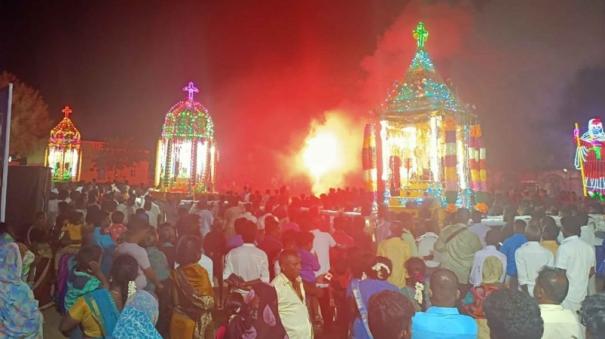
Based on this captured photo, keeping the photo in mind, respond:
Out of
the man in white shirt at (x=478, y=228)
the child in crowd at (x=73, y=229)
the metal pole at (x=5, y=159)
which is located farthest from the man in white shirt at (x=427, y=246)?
the metal pole at (x=5, y=159)

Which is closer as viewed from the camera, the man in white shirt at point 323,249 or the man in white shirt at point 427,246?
the man in white shirt at point 427,246

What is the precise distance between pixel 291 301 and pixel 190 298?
3.41ft

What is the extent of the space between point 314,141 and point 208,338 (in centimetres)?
3239

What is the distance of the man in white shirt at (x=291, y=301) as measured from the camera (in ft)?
13.5

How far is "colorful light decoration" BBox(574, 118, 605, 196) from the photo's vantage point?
26922 mm

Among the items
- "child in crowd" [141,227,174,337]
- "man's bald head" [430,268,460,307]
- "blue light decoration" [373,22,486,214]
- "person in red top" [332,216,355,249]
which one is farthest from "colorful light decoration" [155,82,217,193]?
"man's bald head" [430,268,460,307]

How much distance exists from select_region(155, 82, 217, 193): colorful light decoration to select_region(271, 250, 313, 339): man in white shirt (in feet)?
76.5

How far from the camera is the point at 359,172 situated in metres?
33.5

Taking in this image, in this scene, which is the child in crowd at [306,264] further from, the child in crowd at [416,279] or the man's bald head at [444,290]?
the man's bald head at [444,290]

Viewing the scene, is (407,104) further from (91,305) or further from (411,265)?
(91,305)

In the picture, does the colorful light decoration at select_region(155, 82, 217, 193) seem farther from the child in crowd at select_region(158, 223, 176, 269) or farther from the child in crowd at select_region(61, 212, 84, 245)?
the child in crowd at select_region(158, 223, 176, 269)

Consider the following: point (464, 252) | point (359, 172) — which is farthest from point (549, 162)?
point (464, 252)

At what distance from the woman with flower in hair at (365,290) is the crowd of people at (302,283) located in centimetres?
→ 1

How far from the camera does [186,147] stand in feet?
88.2
